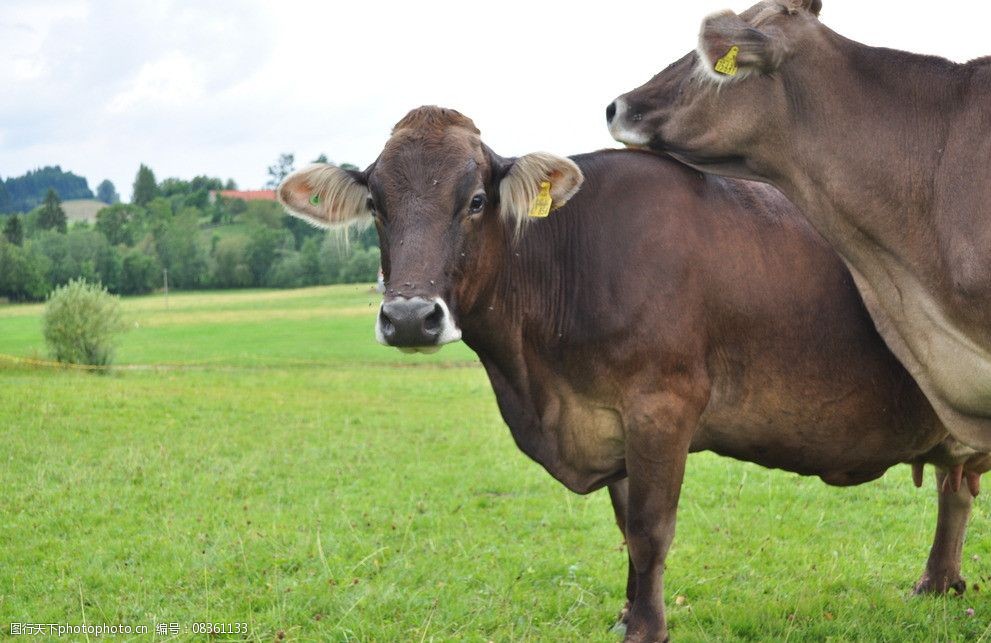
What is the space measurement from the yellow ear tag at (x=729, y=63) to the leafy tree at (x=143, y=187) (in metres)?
177

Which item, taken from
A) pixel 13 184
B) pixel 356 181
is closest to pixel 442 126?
pixel 356 181

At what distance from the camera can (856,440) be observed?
19.1ft

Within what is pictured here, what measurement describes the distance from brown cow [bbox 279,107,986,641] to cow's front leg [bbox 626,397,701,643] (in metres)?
0.01

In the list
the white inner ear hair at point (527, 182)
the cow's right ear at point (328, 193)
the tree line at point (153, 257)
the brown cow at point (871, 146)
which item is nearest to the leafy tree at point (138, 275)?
the tree line at point (153, 257)

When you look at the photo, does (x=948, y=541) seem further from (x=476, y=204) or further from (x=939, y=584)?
(x=476, y=204)

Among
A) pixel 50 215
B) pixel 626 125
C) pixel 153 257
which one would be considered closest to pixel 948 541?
pixel 626 125

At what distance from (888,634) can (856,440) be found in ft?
4.38

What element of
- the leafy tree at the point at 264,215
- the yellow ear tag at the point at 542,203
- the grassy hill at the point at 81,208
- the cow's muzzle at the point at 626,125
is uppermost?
the grassy hill at the point at 81,208

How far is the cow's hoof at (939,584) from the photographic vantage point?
22.5 feet

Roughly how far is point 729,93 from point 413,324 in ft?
7.01

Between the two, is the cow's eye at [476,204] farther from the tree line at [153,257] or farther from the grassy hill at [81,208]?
the grassy hill at [81,208]

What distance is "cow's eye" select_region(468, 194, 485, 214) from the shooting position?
540 centimetres

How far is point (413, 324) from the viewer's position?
4820 mm

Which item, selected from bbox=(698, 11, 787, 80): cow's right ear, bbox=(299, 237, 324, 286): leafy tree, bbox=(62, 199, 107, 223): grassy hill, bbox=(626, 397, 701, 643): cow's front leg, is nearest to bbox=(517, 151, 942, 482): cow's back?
bbox=(626, 397, 701, 643): cow's front leg
